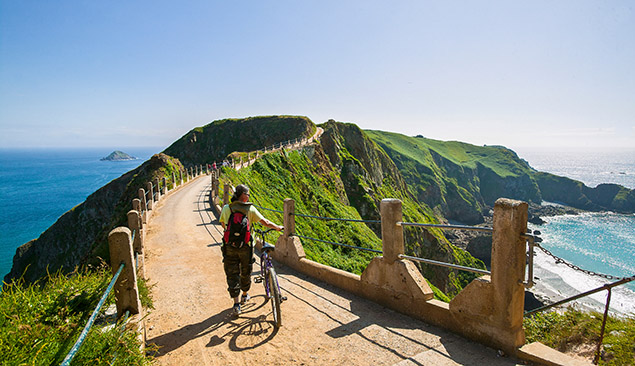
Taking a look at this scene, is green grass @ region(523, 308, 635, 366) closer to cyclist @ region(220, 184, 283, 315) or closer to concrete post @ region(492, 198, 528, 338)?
concrete post @ region(492, 198, 528, 338)

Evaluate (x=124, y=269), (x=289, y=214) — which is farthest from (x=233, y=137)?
(x=124, y=269)

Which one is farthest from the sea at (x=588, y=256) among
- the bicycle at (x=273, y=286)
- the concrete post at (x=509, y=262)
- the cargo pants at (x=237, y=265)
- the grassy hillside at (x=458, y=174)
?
the cargo pants at (x=237, y=265)

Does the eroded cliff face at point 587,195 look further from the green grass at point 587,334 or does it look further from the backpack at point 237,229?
the backpack at point 237,229

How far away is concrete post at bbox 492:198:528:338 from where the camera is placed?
4121mm

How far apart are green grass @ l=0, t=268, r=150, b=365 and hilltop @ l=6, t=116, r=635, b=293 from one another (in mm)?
445

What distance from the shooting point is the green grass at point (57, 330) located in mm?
2883

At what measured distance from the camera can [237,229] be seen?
5277 mm

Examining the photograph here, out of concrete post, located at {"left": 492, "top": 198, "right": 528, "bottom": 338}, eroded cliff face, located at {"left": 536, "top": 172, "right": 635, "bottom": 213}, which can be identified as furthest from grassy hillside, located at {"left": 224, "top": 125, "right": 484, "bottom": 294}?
eroded cliff face, located at {"left": 536, "top": 172, "right": 635, "bottom": 213}

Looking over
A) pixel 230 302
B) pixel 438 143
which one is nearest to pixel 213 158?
pixel 230 302

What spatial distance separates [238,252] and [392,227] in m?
2.46

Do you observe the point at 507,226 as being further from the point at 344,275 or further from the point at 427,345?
the point at 344,275

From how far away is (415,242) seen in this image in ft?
127

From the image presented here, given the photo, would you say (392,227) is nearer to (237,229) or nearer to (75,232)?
(237,229)

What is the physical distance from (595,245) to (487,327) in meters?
76.5
